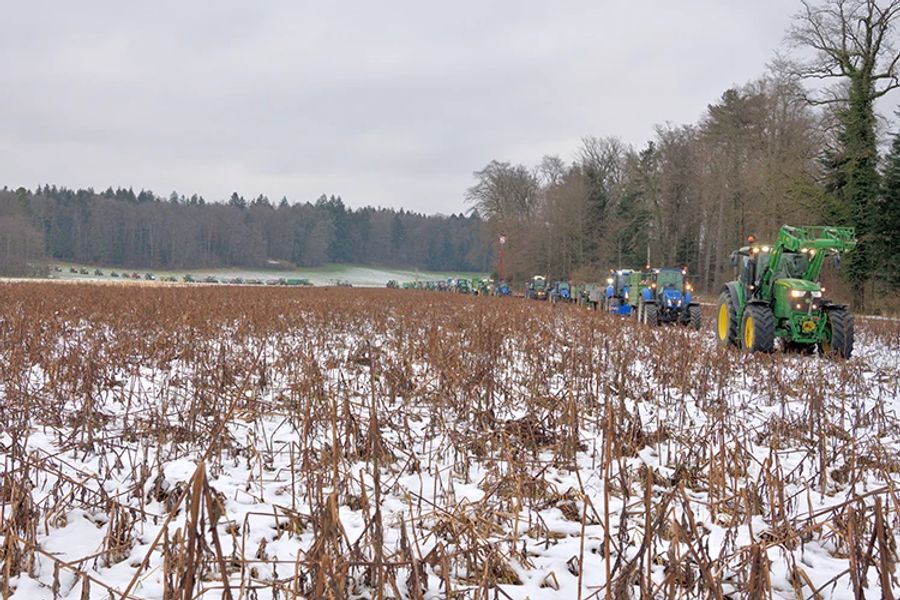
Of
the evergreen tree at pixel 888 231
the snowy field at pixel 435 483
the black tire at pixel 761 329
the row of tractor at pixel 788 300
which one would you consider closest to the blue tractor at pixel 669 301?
the row of tractor at pixel 788 300

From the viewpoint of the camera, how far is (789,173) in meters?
29.1

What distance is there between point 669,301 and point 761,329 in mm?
8216

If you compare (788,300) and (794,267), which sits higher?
(794,267)

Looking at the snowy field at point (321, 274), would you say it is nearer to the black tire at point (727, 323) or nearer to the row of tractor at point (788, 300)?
the black tire at point (727, 323)

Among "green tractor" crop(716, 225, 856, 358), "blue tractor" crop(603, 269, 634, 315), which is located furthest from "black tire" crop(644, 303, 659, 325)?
"green tractor" crop(716, 225, 856, 358)

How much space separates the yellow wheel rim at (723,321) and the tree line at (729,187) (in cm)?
1811

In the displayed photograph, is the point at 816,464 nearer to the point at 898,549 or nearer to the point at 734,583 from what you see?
the point at 898,549

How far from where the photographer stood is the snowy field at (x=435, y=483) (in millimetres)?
2404

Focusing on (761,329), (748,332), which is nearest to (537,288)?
(748,332)

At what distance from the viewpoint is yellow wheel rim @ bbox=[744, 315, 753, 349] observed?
35.8ft

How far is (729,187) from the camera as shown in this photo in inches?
Answer: 1448

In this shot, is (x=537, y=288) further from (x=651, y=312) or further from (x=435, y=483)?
(x=435, y=483)

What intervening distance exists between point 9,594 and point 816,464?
4960 mm

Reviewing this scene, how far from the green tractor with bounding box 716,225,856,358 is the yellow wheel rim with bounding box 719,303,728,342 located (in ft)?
1.90
